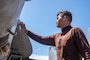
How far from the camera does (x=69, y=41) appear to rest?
8.53 ft

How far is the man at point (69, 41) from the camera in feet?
7.96

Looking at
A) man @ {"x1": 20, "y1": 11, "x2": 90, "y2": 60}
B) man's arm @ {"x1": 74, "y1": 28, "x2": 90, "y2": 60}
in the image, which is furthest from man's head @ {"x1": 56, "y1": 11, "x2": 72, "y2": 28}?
man's arm @ {"x1": 74, "y1": 28, "x2": 90, "y2": 60}

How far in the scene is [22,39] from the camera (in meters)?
3.57

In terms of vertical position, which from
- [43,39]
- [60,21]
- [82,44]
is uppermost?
[60,21]

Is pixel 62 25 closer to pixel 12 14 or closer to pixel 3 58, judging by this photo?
pixel 3 58

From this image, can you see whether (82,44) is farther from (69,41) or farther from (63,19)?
(63,19)

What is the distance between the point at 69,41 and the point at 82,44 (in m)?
0.22

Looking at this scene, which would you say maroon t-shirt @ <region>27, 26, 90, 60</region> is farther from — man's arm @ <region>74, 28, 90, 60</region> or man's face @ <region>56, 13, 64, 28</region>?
man's face @ <region>56, 13, 64, 28</region>

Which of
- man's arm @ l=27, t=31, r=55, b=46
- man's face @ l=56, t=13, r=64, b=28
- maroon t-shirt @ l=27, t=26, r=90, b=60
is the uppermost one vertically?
man's face @ l=56, t=13, r=64, b=28

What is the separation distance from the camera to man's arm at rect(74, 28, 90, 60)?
7.63 feet

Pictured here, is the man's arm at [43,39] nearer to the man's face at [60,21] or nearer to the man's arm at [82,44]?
the man's face at [60,21]

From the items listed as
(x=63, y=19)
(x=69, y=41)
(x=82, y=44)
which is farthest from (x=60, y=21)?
(x=82, y=44)

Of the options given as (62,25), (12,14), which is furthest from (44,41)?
(12,14)

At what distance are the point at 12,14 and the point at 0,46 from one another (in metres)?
0.35
